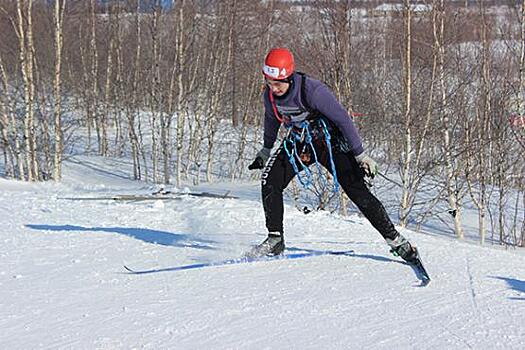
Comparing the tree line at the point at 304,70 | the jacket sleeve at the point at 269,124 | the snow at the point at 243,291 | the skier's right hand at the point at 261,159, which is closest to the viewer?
the snow at the point at 243,291

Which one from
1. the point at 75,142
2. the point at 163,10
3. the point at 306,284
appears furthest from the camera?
the point at 75,142

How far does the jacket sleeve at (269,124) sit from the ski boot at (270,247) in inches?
26.3

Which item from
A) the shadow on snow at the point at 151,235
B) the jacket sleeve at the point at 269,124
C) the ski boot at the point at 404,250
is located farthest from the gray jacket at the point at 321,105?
the shadow on snow at the point at 151,235

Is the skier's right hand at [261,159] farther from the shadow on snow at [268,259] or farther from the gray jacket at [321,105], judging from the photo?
the shadow on snow at [268,259]

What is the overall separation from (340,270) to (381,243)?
1.03m

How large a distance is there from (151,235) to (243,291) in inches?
85.0

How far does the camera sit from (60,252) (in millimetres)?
4926

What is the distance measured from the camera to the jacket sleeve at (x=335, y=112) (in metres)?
4.05

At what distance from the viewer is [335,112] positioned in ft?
13.3

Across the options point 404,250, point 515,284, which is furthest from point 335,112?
point 515,284

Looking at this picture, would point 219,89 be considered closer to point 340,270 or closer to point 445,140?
point 445,140

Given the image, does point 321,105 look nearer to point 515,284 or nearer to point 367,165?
point 367,165

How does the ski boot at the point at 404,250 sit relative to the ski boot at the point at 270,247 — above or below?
above

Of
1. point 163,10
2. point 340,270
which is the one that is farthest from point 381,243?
point 163,10
